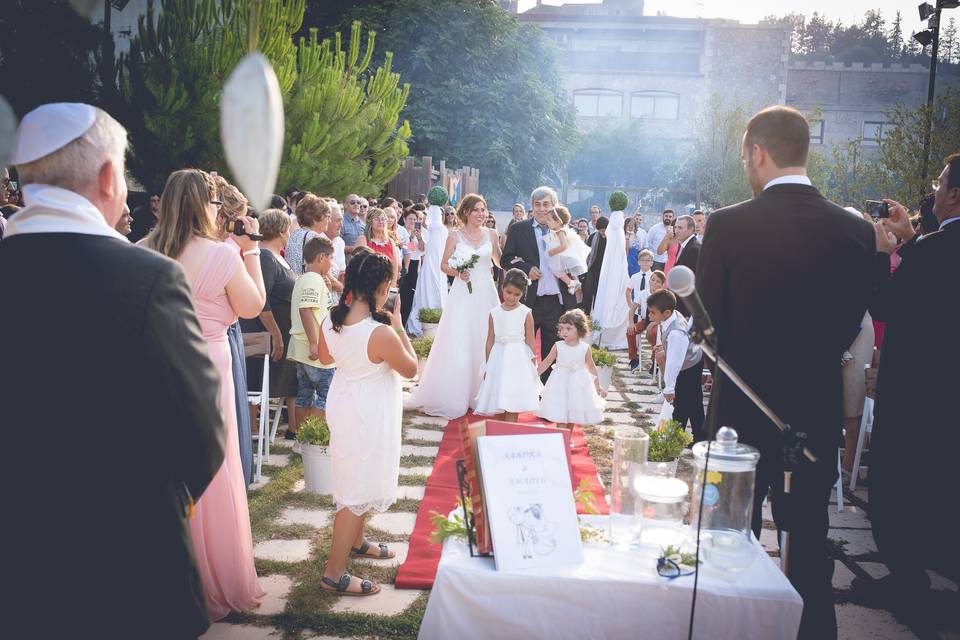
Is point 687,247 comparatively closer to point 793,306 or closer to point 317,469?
point 317,469

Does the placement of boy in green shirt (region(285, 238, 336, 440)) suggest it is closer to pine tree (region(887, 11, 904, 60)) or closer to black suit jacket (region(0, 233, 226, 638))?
black suit jacket (region(0, 233, 226, 638))

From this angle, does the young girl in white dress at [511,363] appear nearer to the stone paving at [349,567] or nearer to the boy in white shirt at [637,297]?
the stone paving at [349,567]

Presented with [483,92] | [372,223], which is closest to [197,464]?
[372,223]

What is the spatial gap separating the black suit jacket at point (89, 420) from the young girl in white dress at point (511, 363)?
5374 mm

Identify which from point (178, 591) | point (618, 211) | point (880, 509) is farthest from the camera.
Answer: point (618, 211)

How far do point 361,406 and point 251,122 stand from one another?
315cm

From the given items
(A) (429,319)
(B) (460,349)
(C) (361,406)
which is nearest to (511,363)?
(B) (460,349)

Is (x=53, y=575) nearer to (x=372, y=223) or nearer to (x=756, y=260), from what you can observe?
(x=756, y=260)

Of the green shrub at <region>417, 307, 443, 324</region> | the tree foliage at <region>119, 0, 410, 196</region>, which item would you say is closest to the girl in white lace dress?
the tree foliage at <region>119, 0, 410, 196</region>

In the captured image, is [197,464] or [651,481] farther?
[651,481]

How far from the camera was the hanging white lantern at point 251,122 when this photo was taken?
0.94 m

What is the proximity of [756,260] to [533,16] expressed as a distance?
54.7 m

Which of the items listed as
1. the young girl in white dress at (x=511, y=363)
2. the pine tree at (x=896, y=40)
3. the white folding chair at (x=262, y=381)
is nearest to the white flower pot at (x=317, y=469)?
the white folding chair at (x=262, y=381)

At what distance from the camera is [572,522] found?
2.64 metres
